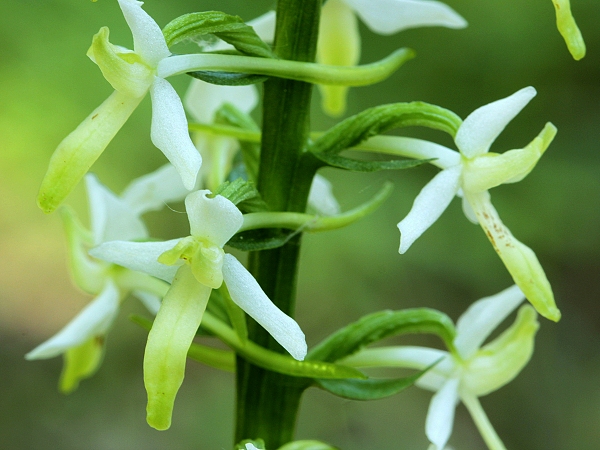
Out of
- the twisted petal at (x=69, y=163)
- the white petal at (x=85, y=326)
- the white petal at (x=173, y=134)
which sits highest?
the white petal at (x=173, y=134)

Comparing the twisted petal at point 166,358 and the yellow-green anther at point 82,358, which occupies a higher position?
the twisted petal at point 166,358

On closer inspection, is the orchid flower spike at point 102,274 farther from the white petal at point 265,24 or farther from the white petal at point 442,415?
the white petal at point 442,415

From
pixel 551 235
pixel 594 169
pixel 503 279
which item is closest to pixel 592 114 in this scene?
pixel 594 169

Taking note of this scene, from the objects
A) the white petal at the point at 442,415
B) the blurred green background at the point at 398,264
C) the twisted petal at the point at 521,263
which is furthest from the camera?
the blurred green background at the point at 398,264

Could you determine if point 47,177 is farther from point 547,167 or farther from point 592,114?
point 592,114

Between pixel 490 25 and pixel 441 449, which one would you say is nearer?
pixel 441 449

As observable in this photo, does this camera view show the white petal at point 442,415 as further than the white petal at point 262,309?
Yes

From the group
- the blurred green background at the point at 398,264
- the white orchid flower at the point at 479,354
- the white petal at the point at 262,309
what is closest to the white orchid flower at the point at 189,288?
the white petal at the point at 262,309
